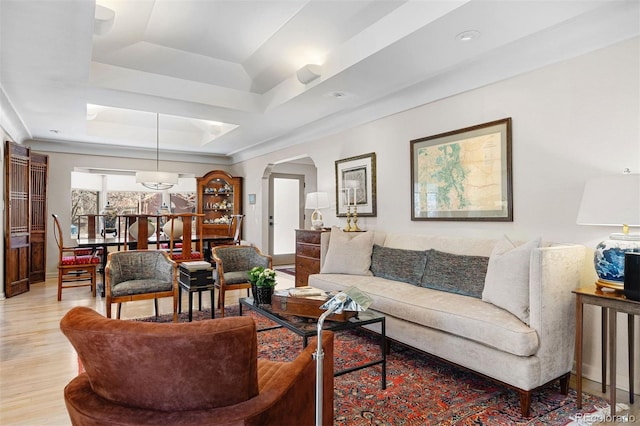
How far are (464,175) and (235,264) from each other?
2800 millimetres

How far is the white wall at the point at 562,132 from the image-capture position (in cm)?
252

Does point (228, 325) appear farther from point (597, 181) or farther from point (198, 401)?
point (597, 181)

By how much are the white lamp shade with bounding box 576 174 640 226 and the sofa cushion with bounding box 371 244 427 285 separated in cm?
142

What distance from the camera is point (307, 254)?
4.98m

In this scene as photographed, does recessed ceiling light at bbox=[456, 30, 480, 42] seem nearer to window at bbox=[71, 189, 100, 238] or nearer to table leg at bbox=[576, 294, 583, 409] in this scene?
table leg at bbox=[576, 294, 583, 409]

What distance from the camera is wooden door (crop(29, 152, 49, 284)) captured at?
242 inches

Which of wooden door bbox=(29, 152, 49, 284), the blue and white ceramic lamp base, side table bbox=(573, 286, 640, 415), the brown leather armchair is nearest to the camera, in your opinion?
the brown leather armchair

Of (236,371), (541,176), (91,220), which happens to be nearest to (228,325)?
(236,371)

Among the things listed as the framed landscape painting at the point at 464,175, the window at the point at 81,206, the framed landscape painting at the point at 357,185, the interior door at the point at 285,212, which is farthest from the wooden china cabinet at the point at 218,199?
the framed landscape painting at the point at 464,175

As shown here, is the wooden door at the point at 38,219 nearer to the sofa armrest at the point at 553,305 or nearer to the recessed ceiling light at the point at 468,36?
the recessed ceiling light at the point at 468,36

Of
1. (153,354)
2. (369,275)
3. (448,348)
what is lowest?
(448,348)

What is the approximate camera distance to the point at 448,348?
2.58 metres

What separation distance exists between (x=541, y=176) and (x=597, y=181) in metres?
0.67

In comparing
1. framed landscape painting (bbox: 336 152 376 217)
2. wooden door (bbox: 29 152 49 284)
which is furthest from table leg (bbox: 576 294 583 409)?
wooden door (bbox: 29 152 49 284)
